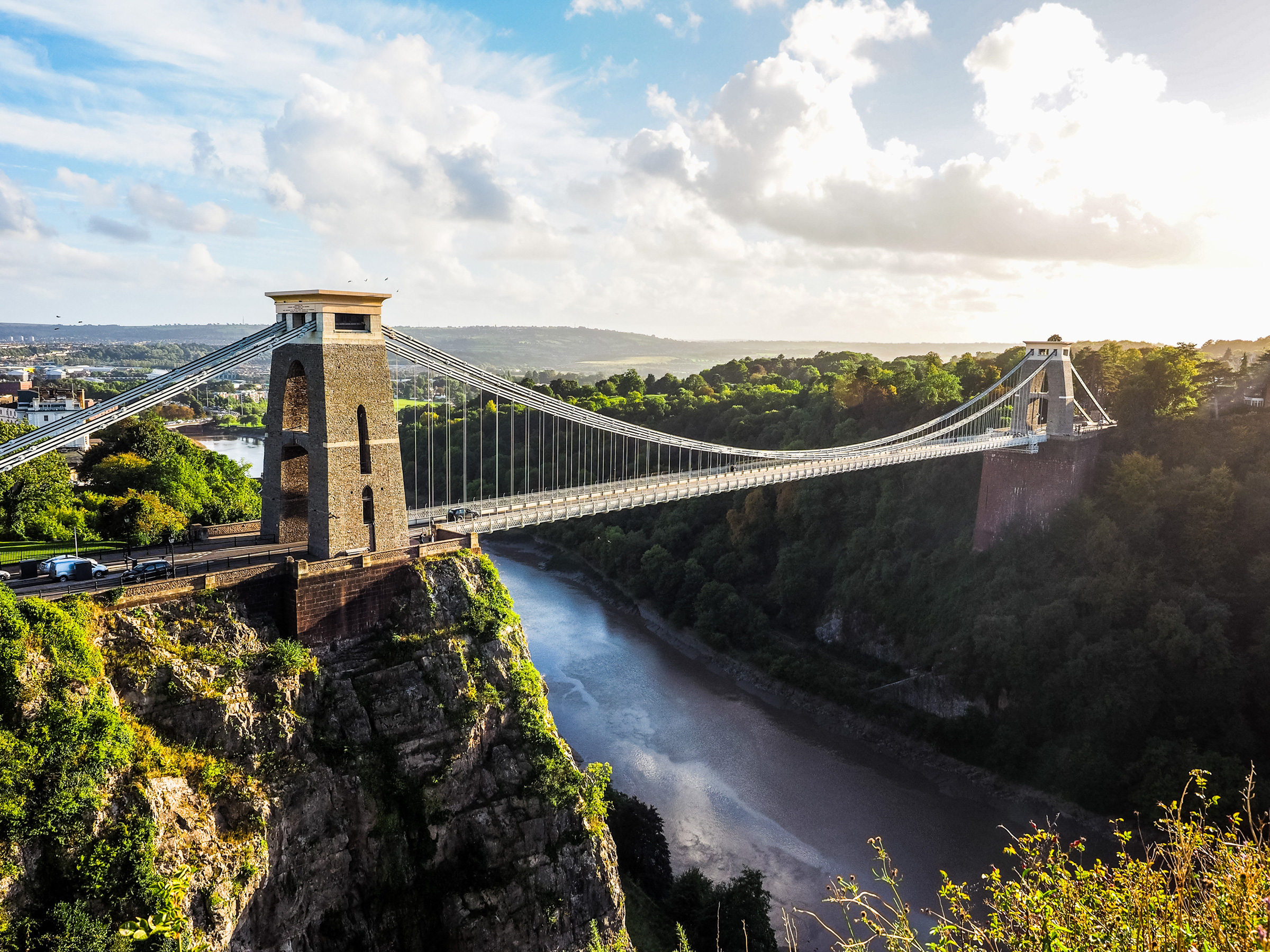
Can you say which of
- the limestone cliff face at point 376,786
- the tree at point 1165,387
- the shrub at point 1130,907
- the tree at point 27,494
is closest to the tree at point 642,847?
the limestone cliff face at point 376,786

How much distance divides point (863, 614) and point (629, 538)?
1496cm

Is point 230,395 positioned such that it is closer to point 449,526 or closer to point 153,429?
point 153,429

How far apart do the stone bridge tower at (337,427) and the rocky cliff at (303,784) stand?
1854mm

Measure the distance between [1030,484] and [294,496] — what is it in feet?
87.8

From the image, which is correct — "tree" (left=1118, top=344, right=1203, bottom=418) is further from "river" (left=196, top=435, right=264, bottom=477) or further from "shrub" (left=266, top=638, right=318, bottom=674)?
"river" (left=196, top=435, right=264, bottom=477)

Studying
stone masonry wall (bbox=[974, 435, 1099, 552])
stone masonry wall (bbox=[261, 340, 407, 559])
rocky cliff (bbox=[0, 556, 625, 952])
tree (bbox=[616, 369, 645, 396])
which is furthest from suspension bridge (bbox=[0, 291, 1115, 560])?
tree (bbox=[616, 369, 645, 396])

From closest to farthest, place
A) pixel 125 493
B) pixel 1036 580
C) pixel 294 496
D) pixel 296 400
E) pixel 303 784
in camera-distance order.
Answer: pixel 303 784
pixel 296 400
pixel 294 496
pixel 125 493
pixel 1036 580

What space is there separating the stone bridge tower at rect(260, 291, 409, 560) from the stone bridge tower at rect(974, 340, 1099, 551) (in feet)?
79.5

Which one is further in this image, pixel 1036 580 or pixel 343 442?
pixel 1036 580

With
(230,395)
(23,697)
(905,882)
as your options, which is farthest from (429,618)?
(230,395)

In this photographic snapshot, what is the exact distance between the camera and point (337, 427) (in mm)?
16734

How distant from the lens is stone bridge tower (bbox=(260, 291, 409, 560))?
54.4 feet

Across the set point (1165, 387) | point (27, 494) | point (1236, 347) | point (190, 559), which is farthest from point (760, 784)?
point (1236, 347)

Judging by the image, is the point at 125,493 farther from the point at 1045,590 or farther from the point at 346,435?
the point at 1045,590
